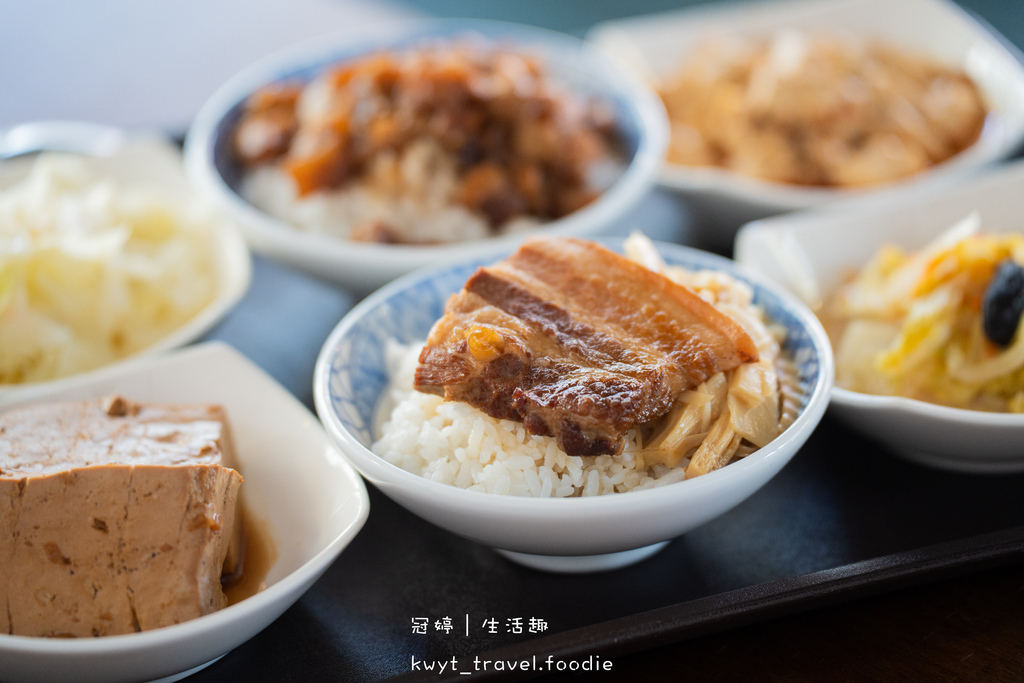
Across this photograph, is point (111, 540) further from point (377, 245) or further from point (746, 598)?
point (377, 245)

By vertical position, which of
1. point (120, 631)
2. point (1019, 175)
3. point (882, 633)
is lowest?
point (882, 633)

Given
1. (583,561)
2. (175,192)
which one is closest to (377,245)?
(175,192)

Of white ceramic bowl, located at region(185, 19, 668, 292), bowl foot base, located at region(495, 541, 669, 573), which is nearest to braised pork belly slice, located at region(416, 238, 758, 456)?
bowl foot base, located at region(495, 541, 669, 573)

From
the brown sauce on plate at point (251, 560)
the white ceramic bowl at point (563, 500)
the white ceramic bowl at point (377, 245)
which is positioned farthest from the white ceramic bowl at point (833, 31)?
the brown sauce on plate at point (251, 560)

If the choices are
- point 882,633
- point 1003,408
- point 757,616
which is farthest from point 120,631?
point 1003,408

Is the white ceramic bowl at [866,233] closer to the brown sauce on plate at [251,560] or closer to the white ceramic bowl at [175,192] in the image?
the brown sauce on plate at [251,560]

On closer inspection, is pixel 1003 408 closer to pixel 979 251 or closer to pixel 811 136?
pixel 979 251
